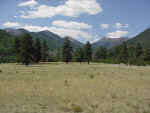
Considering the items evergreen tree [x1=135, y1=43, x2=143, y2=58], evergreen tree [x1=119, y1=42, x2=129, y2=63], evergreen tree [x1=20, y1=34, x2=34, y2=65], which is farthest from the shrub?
evergreen tree [x1=135, y1=43, x2=143, y2=58]

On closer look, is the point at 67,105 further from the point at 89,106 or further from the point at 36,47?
the point at 36,47

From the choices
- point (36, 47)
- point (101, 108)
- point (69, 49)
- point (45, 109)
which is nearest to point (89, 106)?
point (101, 108)

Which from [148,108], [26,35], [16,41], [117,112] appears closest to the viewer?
[117,112]

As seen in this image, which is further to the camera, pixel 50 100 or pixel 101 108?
pixel 50 100

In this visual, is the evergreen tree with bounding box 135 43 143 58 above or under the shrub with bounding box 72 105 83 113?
above

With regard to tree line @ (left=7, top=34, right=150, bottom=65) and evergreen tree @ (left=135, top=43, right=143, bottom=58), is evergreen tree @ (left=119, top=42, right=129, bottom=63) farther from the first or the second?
evergreen tree @ (left=135, top=43, right=143, bottom=58)

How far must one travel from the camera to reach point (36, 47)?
7769 cm

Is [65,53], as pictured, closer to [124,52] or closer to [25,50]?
[25,50]

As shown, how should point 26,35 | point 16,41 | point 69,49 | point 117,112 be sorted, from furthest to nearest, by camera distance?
point 69,49, point 16,41, point 26,35, point 117,112

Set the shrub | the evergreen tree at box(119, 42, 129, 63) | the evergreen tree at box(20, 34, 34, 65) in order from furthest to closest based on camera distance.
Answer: the evergreen tree at box(119, 42, 129, 63)
the evergreen tree at box(20, 34, 34, 65)
the shrub

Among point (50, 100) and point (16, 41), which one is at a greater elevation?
point (16, 41)

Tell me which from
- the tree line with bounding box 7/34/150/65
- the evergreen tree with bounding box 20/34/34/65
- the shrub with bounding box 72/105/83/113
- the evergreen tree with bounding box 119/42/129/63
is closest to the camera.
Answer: the shrub with bounding box 72/105/83/113

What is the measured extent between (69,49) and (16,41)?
2557 centimetres

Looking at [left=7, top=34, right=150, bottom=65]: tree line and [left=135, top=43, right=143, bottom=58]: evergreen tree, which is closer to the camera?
[left=7, top=34, right=150, bottom=65]: tree line
